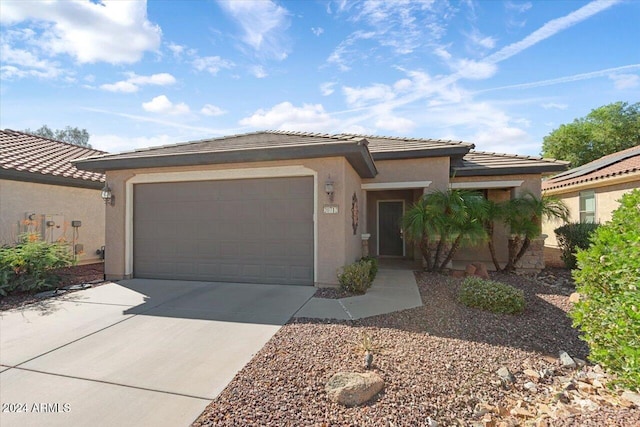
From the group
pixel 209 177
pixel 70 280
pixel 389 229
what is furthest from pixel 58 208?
pixel 389 229

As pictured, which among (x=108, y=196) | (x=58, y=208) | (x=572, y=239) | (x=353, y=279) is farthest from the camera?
(x=58, y=208)

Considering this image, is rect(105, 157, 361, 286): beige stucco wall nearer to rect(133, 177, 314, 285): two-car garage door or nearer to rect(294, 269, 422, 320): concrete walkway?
rect(133, 177, 314, 285): two-car garage door

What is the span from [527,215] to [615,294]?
253 inches

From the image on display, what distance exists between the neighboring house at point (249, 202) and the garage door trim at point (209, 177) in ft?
0.08

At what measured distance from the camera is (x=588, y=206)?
500 inches

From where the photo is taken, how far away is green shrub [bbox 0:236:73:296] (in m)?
6.82

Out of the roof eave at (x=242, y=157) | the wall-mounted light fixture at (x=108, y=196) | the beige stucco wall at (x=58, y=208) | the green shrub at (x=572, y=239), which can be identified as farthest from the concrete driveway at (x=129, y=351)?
the green shrub at (x=572, y=239)

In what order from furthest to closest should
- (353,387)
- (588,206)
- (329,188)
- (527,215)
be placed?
(588,206) < (527,215) < (329,188) < (353,387)

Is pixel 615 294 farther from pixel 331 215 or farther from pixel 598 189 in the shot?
pixel 598 189

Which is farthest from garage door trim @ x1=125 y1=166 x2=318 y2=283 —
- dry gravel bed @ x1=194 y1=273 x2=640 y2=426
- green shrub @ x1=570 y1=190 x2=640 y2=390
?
green shrub @ x1=570 y1=190 x2=640 y2=390

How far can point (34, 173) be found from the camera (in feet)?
30.2

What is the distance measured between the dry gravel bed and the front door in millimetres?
7213

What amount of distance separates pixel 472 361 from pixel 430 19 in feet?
26.1

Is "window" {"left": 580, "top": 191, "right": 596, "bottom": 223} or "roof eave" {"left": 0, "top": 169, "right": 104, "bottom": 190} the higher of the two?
"roof eave" {"left": 0, "top": 169, "right": 104, "bottom": 190}
